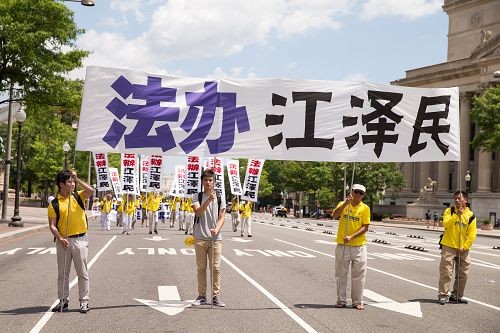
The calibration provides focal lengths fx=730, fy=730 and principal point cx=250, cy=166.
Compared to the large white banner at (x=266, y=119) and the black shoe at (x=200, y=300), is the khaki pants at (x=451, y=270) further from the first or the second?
the black shoe at (x=200, y=300)

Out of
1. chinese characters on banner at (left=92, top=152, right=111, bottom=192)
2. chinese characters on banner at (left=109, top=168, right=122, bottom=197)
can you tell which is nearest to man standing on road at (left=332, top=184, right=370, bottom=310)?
chinese characters on banner at (left=92, top=152, right=111, bottom=192)

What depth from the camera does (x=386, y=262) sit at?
850 inches

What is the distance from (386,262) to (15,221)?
19201 mm

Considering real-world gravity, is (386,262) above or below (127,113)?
below

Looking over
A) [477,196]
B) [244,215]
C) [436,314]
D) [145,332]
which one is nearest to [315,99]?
[436,314]

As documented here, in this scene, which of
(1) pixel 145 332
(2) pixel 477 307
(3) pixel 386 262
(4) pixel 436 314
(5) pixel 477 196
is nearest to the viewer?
(1) pixel 145 332

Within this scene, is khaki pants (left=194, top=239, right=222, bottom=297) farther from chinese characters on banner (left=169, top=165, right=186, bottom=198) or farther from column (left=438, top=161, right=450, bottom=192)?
column (left=438, top=161, right=450, bottom=192)

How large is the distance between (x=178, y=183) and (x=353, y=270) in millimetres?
36996

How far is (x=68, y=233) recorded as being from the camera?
10.3 meters

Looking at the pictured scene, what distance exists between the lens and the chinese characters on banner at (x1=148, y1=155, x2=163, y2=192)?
38.2 metres

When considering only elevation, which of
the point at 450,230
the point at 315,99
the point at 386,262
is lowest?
the point at 386,262

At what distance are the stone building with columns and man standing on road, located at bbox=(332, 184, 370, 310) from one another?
57.5 m

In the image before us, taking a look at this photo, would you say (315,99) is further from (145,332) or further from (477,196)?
(477,196)

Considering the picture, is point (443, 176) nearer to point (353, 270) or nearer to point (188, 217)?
point (188, 217)
